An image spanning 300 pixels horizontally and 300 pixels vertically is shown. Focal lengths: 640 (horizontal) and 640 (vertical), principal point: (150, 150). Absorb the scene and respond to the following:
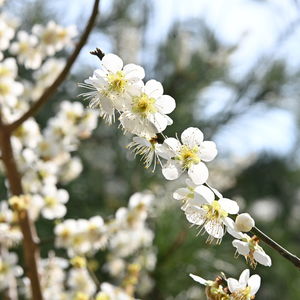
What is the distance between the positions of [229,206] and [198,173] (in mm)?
36

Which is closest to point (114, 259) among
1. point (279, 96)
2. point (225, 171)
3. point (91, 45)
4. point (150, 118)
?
point (225, 171)

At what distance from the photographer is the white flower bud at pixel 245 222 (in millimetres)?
465

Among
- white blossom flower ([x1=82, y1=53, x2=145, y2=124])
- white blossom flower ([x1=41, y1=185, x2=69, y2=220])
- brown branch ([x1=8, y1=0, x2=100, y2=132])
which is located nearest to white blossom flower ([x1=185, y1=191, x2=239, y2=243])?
white blossom flower ([x1=82, y1=53, x2=145, y2=124])

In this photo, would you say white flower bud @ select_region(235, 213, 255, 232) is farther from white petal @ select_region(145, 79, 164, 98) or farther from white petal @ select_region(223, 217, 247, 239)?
white petal @ select_region(145, 79, 164, 98)

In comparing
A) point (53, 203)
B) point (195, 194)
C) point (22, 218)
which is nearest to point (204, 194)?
point (195, 194)

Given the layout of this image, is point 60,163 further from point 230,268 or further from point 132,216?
point 230,268

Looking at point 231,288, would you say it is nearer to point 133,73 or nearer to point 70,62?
point 133,73

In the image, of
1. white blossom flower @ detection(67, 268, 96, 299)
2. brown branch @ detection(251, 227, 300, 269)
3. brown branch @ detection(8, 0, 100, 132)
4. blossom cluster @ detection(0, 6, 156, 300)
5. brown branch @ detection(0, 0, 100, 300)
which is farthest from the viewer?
white blossom flower @ detection(67, 268, 96, 299)

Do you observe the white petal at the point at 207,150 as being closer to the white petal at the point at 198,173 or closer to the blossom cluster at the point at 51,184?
the white petal at the point at 198,173

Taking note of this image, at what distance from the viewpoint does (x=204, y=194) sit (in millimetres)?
500

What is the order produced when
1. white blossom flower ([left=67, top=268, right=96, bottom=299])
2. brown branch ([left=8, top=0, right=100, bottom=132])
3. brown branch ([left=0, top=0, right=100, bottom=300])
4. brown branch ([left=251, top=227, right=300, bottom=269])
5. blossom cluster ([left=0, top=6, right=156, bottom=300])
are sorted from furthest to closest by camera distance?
white blossom flower ([left=67, top=268, right=96, bottom=299]) → blossom cluster ([left=0, top=6, right=156, bottom=300]) → brown branch ([left=0, top=0, right=100, bottom=300]) → brown branch ([left=8, top=0, right=100, bottom=132]) → brown branch ([left=251, top=227, right=300, bottom=269])

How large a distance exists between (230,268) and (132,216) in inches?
12.5

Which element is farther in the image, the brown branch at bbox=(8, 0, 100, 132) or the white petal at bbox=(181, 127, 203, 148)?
the brown branch at bbox=(8, 0, 100, 132)

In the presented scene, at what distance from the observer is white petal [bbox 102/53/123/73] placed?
0.52m
